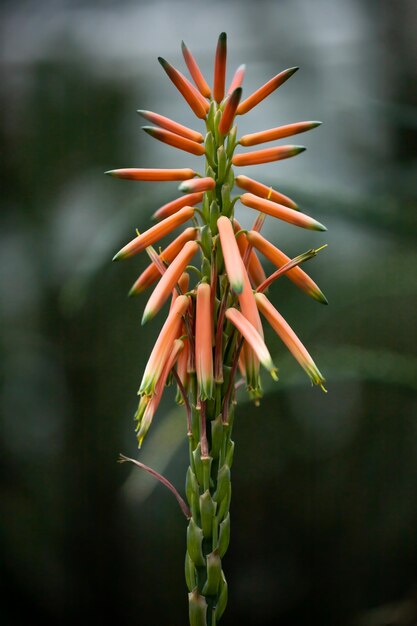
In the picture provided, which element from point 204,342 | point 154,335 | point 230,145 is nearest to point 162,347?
point 204,342

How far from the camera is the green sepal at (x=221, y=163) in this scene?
1.17 feet

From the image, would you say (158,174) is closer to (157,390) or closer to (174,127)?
(174,127)

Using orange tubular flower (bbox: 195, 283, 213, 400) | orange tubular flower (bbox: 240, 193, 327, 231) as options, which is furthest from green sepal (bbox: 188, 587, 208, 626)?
orange tubular flower (bbox: 240, 193, 327, 231)

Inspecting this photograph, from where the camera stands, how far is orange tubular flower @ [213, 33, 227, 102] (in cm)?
35

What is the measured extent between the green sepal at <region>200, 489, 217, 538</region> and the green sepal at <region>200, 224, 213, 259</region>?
14 centimetres

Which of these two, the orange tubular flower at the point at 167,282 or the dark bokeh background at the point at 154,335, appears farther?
the dark bokeh background at the point at 154,335

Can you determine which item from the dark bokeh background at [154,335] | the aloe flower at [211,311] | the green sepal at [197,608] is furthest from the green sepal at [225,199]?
the dark bokeh background at [154,335]

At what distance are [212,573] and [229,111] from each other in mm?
268

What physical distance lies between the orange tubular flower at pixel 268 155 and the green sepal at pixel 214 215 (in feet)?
0.11

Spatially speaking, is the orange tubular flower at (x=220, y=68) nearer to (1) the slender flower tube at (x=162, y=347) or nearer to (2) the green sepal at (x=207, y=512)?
(1) the slender flower tube at (x=162, y=347)

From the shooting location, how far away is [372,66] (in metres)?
0.92

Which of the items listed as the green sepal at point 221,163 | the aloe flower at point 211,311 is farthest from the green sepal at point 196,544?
the green sepal at point 221,163

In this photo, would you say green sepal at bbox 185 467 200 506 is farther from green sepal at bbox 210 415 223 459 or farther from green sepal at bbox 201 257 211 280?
green sepal at bbox 201 257 211 280

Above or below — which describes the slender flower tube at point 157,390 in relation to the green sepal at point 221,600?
above
